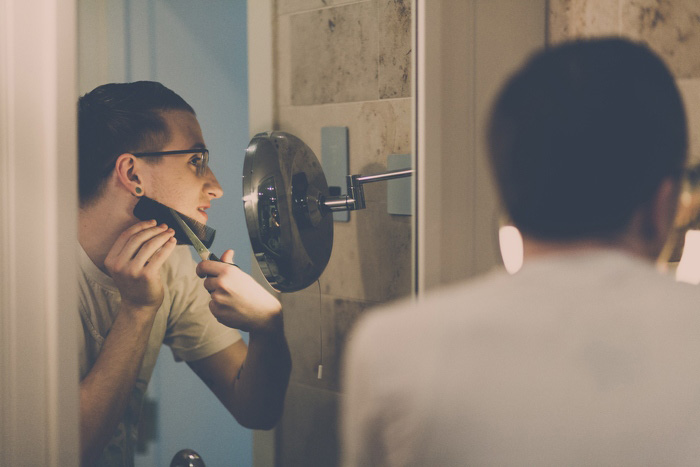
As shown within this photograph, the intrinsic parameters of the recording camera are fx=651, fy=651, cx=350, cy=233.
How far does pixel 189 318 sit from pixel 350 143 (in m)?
0.49

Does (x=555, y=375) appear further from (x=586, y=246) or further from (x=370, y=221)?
(x=370, y=221)

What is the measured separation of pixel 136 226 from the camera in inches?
35.2

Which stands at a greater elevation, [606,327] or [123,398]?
[606,327]

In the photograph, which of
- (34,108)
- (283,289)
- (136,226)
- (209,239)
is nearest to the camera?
(34,108)

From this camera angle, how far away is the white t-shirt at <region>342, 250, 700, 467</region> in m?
0.47

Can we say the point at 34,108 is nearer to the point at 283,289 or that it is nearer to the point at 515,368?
the point at 283,289

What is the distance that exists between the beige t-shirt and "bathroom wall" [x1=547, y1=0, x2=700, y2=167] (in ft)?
2.87

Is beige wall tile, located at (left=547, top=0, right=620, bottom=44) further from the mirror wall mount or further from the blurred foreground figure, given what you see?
the blurred foreground figure

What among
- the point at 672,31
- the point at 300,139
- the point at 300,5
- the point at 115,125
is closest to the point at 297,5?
the point at 300,5

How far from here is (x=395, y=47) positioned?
4.06ft

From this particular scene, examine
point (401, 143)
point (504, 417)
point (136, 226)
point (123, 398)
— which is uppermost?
point (401, 143)

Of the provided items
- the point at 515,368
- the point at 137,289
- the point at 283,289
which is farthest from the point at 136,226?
the point at 515,368

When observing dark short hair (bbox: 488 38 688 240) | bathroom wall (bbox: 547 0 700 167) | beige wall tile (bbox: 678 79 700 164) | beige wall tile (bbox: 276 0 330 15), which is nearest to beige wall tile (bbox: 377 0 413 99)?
beige wall tile (bbox: 276 0 330 15)

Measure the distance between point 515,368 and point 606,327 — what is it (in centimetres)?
7
